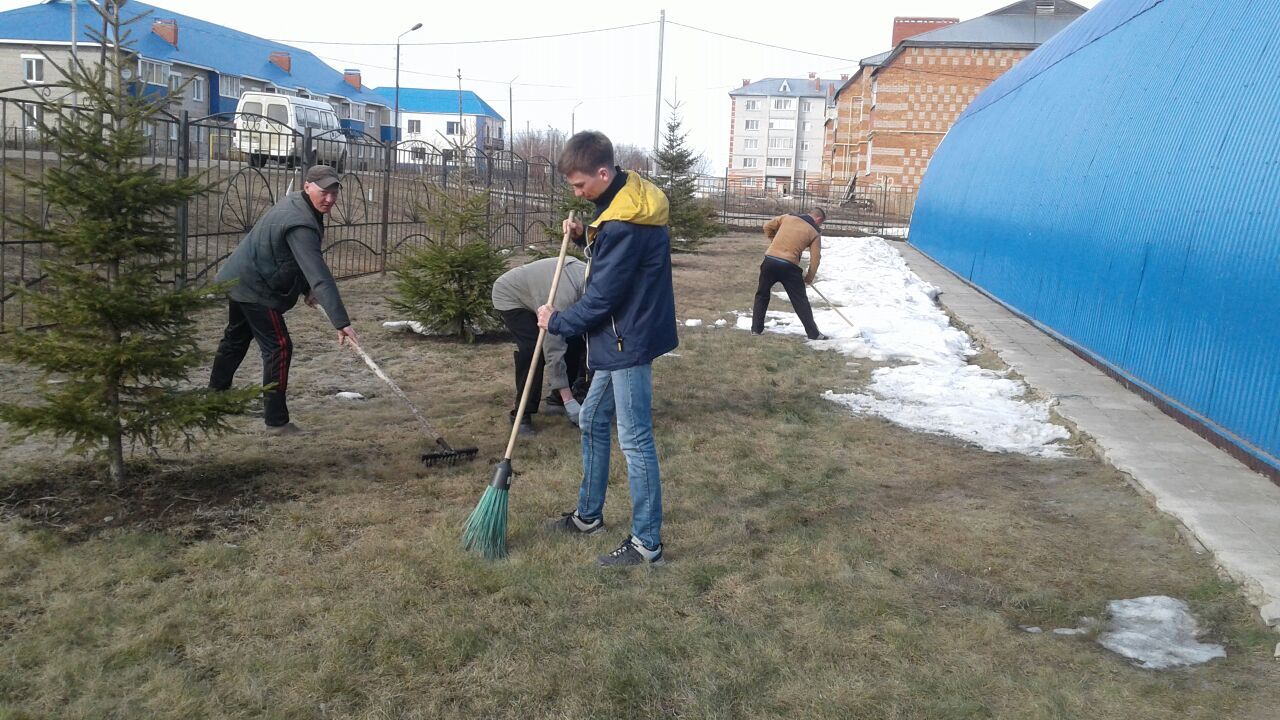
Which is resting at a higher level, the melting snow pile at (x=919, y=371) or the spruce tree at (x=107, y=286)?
the spruce tree at (x=107, y=286)

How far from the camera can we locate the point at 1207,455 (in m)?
6.28

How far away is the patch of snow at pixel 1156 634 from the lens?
3658mm

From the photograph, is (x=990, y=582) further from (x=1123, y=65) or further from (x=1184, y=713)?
(x=1123, y=65)

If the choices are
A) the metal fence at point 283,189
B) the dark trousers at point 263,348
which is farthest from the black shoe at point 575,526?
the metal fence at point 283,189

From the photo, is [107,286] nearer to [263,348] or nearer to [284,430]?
[263,348]

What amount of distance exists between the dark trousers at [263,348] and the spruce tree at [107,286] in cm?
107

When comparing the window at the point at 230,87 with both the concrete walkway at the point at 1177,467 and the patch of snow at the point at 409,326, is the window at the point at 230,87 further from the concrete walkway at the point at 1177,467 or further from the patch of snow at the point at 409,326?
the concrete walkway at the point at 1177,467

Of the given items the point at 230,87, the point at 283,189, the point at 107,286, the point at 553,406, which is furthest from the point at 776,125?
the point at 107,286

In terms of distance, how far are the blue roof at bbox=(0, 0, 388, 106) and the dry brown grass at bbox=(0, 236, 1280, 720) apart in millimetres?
32342

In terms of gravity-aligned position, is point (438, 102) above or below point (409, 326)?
above

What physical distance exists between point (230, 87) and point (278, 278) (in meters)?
43.3

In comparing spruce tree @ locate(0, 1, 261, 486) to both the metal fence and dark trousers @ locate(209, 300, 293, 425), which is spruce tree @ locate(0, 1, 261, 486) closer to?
the metal fence

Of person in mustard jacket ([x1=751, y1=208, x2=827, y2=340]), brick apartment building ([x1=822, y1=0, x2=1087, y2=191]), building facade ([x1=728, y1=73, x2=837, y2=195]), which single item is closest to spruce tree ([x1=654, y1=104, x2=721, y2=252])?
person in mustard jacket ([x1=751, y1=208, x2=827, y2=340])

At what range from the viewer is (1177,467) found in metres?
6.03
